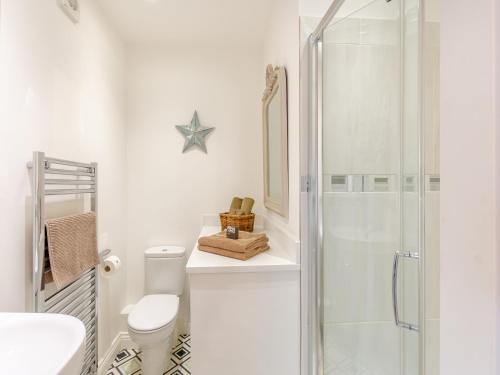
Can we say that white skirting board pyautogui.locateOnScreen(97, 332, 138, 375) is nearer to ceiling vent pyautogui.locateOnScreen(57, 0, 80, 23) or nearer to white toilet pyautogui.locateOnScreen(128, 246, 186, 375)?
white toilet pyautogui.locateOnScreen(128, 246, 186, 375)

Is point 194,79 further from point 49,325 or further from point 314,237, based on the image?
point 49,325

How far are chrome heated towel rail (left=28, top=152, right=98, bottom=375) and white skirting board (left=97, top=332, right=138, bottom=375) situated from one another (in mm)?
273

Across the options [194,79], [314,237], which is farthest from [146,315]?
[194,79]

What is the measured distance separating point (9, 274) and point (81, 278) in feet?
1.50

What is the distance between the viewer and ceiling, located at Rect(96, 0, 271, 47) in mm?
1855

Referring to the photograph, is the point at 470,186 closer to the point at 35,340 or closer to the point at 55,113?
the point at 35,340

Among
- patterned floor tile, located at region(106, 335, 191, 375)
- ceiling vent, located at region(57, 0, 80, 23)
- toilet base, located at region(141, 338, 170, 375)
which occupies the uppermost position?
ceiling vent, located at region(57, 0, 80, 23)

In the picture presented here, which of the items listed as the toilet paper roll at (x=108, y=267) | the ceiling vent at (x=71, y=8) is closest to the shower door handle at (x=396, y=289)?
the toilet paper roll at (x=108, y=267)

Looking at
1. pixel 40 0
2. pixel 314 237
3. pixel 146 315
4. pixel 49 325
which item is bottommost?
pixel 146 315

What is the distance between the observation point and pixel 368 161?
1.12 metres

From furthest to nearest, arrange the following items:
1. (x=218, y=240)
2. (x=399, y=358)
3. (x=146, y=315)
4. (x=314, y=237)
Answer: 1. (x=146, y=315)
2. (x=218, y=240)
3. (x=314, y=237)
4. (x=399, y=358)

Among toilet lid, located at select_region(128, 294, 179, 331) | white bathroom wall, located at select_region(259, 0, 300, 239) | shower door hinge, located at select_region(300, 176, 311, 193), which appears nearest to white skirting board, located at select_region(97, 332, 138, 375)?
toilet lid, located at select_region(128, 294, 179, 331)

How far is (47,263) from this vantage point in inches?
47.4

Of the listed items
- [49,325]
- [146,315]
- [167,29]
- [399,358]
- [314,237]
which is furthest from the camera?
[167,29]
